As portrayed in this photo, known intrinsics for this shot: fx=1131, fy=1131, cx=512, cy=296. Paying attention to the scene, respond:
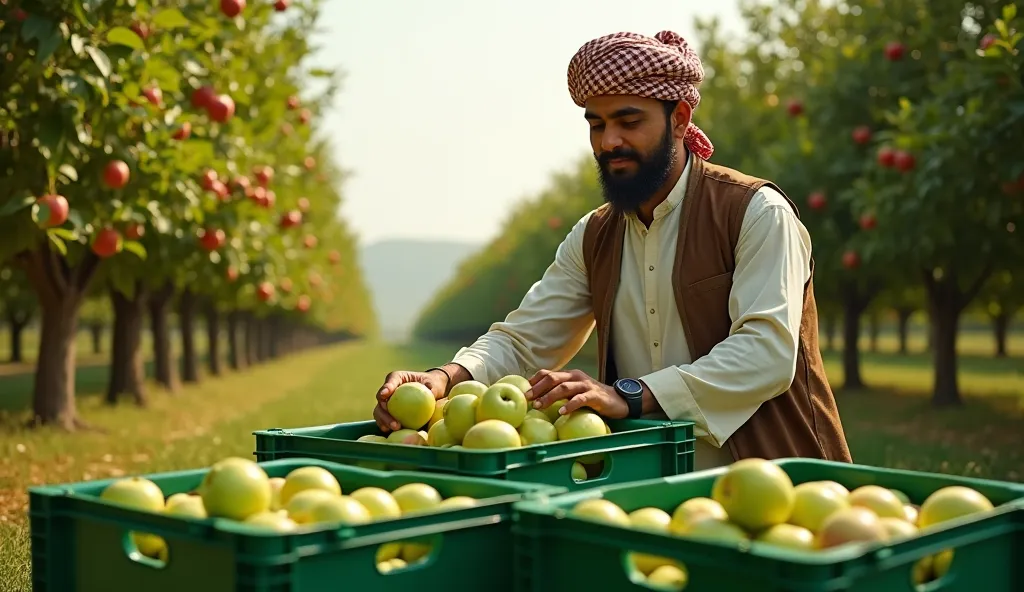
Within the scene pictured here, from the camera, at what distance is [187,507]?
276 cm

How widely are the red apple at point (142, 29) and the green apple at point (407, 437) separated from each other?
21.7 feet

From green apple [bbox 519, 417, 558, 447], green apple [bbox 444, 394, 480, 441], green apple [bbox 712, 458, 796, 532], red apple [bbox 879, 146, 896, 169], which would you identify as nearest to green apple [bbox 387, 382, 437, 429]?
green apple [bbox 444, 394, 480, 441]

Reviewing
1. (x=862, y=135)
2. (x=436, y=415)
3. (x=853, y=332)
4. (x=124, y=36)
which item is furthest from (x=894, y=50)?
(x=436, y=415)

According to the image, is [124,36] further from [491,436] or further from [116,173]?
[491,436]

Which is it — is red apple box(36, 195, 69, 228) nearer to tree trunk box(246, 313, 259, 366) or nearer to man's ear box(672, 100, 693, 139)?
man's ear box(672, 100, 693, 139)

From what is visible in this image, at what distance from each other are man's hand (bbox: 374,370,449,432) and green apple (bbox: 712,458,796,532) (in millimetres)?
1614

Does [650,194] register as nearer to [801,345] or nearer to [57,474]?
[801,345]

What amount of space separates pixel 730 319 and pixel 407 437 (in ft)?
4.75

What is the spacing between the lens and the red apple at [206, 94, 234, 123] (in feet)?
35.0

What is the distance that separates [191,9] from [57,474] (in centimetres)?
469

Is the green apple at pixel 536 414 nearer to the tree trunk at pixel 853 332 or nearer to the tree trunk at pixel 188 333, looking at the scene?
the tree trunk at pixel 853 332

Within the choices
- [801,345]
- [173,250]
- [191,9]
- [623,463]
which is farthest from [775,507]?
[173,250]

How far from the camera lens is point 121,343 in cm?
1938

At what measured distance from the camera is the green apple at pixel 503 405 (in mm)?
3689
